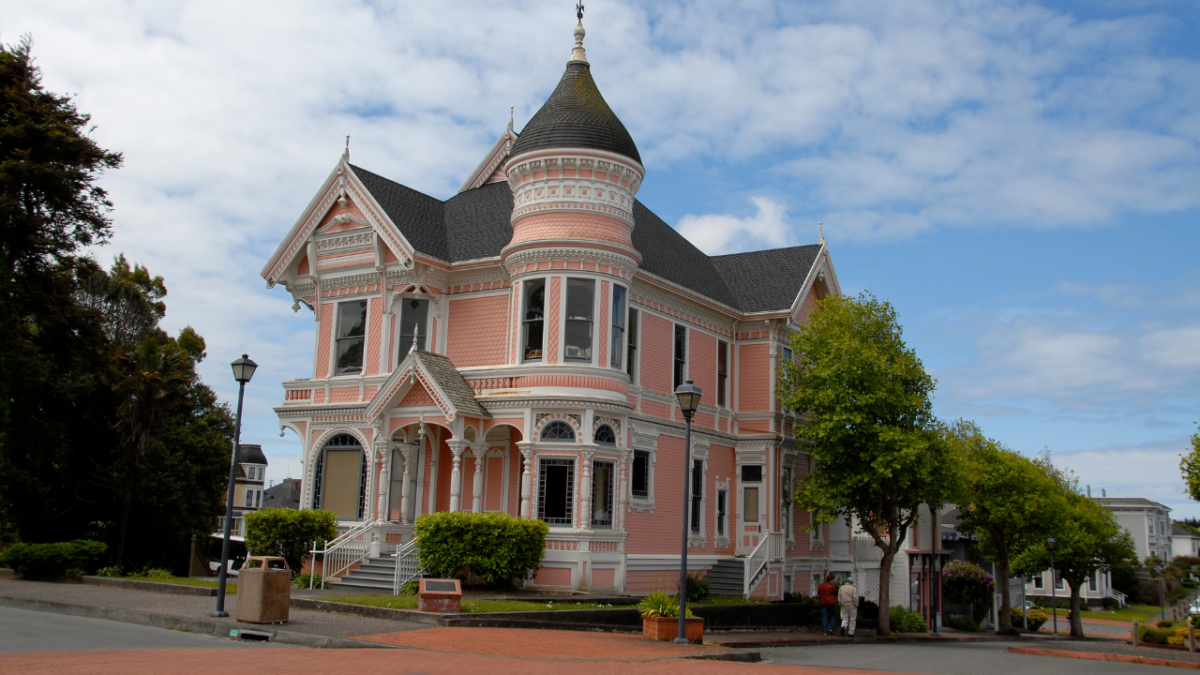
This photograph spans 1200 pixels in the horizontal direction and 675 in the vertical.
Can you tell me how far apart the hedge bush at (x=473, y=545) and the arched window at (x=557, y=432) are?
249 cm

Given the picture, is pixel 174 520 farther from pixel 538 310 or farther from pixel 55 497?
pixel 538 310

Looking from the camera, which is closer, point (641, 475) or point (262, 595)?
point (262, 595)

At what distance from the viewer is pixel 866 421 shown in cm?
2783

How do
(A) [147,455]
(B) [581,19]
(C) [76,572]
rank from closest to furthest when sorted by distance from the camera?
(C) [76,572] → (B) [581,19] → (A) [147,455]

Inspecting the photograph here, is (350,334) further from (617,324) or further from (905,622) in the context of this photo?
(905,622)

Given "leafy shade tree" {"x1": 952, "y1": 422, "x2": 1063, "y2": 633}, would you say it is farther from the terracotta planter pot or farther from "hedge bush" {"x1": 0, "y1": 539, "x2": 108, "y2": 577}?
"hedge bush" {"x1": 0, "y1": 539, "x2": 108, "y2": 577}

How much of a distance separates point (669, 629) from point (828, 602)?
9883 millimetres

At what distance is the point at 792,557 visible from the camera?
3109 centimetres

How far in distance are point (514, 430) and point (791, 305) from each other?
10247mm

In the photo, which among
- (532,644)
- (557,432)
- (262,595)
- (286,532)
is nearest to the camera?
(532,644)

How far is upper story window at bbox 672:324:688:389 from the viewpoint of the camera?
28469mm

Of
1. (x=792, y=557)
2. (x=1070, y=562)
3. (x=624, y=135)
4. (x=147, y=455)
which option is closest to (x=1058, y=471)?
(x=1070, y=562)

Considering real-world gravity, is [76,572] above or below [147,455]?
below

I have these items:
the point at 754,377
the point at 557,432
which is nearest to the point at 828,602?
the point at 754,377
